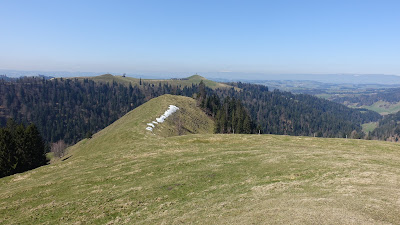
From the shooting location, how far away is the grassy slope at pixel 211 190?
15.4 m

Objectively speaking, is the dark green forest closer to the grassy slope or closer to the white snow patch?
the grassy slope

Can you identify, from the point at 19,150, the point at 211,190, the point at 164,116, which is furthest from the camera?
the point at 164,116

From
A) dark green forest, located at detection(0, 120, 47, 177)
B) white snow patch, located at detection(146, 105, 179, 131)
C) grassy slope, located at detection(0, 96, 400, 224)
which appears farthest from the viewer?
white snow patch, located at detection(146, 105, 179, 131)

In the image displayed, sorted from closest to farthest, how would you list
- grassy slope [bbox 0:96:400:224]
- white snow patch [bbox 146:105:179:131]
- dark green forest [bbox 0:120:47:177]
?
grassy slope [bbox 0:96:400:224] < dark green forest [bbox 0:120:47:177] < white snow patch [bbox 146:105:179:131]

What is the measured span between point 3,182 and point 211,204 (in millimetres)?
36337

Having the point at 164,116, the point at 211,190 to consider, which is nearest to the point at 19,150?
the point at 211,190

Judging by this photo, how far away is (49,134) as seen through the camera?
641 ft

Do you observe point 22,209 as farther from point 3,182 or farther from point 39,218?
point 3,182

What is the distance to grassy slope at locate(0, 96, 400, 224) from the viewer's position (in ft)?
50.6

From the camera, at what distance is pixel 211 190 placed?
23094mm

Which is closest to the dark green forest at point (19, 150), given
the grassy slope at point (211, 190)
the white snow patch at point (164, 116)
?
the grassy slope at point (211, 190)

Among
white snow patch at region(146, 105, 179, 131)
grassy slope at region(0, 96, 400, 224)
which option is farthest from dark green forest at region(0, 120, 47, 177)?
white snow patch at region(146, 105, 179, 131)

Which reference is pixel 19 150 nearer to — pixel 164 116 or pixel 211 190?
pixel 211 190

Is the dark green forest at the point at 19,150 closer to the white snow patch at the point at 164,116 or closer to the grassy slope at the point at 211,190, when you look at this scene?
the grassy slope at the point at 211,190
